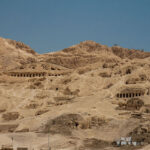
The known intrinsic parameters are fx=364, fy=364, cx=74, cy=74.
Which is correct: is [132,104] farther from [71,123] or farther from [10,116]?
[10,116]

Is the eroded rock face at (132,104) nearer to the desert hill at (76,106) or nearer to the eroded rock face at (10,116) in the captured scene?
the desert hill at (76,106)

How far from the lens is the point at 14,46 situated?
5546 inches

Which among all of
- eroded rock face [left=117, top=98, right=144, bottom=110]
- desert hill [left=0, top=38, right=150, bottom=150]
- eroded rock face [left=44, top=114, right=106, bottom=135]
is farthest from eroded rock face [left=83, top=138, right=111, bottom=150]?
eroded rock face [left=117, top=98, right=144, bottom=110]

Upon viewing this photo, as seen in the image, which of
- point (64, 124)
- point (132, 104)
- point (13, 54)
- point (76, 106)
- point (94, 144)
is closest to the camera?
point (94, 144)

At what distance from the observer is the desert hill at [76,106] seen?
43.5 meters

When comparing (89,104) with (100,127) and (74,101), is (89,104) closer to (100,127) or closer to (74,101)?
(74,101)

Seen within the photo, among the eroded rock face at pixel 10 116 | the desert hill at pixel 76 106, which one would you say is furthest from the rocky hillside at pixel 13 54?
the eroded rock face at pixel 10 116

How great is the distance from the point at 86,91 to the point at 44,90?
831 centimetres

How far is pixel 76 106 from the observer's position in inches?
2253

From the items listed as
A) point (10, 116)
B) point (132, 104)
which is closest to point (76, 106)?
point (132, 104)

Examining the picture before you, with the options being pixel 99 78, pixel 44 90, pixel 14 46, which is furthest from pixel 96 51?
pixel 44 90

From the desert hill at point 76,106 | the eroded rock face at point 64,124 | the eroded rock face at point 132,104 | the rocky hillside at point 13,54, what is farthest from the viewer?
the rocky hillside at point 13,54

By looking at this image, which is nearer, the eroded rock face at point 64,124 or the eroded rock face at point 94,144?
the eroded rock face at point 94,144

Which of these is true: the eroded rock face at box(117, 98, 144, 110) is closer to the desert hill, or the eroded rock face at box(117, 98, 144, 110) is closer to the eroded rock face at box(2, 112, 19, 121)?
the desert hill
